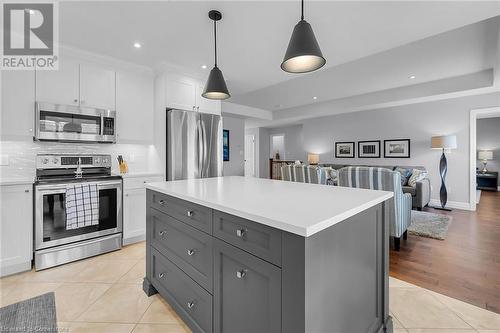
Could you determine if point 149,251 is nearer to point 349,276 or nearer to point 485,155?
point 349,276

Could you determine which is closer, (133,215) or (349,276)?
(349,276)

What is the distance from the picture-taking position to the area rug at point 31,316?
1550 mm

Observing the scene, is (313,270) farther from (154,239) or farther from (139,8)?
(139,8)

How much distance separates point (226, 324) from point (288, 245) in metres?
0.65

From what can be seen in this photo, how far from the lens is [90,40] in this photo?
2600 millimetres

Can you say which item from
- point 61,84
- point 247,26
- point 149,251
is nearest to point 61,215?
point 149,251

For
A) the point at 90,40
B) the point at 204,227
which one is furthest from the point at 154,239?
the point at 90,40

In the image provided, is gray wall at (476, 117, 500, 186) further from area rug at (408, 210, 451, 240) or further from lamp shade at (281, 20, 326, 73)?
lamp shade at (281, 20, 326, 73)

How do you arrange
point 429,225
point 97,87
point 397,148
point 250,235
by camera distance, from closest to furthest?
point 250,235 < point 97,87 < point 429,225 < point 397,148

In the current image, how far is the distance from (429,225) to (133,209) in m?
4.46

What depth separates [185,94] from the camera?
355cm

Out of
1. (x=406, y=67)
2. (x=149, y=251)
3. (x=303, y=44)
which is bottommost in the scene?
(x=149, y=251)

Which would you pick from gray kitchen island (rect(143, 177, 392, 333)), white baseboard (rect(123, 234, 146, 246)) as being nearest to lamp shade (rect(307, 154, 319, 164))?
white baseboard (rect(123, 234, 146, 246))

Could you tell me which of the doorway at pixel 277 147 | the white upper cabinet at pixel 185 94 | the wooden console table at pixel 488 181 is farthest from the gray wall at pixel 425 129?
the white upper cabinet at pixel 185 94
